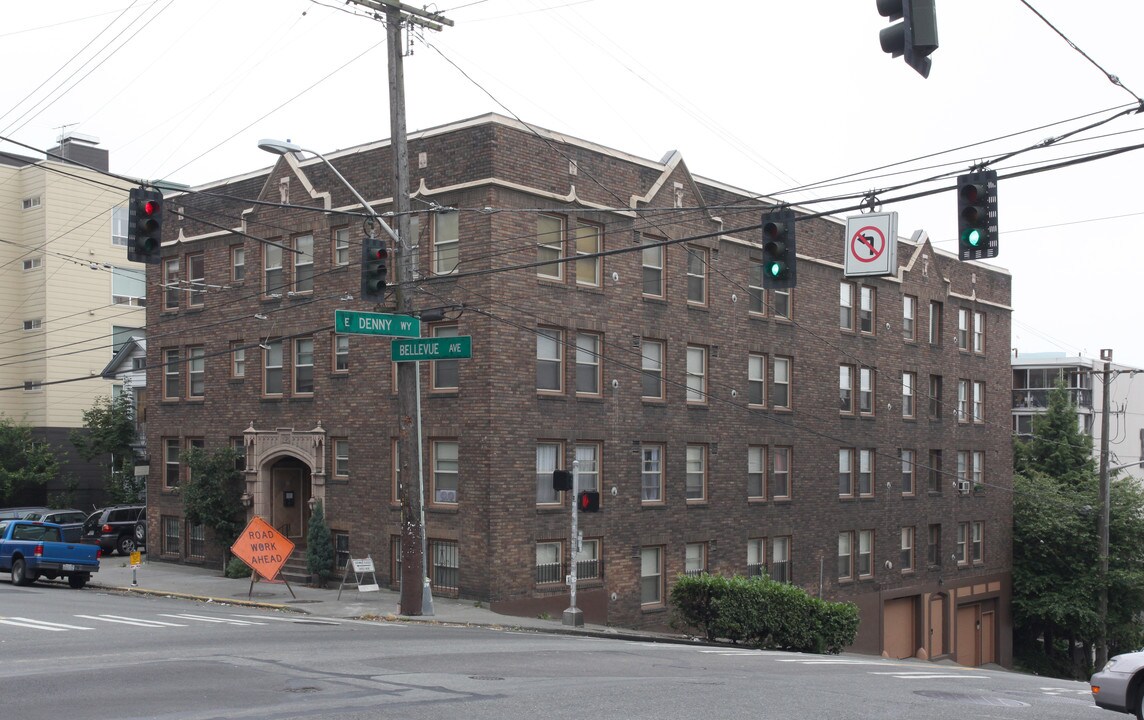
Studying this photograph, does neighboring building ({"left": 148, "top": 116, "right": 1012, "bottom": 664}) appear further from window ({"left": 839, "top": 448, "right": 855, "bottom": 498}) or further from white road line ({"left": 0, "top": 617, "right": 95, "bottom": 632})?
white road line ({"left": 0, "top": 617, "right": 95, "bottom": 632})

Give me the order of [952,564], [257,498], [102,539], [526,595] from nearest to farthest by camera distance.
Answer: [526,595], [257,498], [102,539], [952,564]

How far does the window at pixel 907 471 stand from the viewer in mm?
40969

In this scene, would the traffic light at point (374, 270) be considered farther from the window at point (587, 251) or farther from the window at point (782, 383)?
the window at point (782, 383)

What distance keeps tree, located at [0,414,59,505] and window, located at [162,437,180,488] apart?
43.6 ft

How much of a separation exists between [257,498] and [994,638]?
29.3 m

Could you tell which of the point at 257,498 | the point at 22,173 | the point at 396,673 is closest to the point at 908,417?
the point at 257,498

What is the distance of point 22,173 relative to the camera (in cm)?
5128

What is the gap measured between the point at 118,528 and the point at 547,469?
61.5ft

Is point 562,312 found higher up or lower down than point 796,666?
higher up

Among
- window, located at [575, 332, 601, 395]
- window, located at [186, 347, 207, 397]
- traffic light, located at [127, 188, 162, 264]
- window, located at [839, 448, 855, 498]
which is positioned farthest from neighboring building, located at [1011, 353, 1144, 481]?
traffic light, located at [127, 188, 162, 264]

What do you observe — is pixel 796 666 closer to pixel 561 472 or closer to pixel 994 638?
pixel 561 472

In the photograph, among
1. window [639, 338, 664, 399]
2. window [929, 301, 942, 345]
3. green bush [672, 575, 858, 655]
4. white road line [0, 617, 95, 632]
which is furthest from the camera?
window [929, 301, 942, 345]

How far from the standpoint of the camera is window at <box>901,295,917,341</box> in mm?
40969

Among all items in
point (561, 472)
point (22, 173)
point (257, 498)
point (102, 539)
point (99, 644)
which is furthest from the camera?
point (22, 173)
